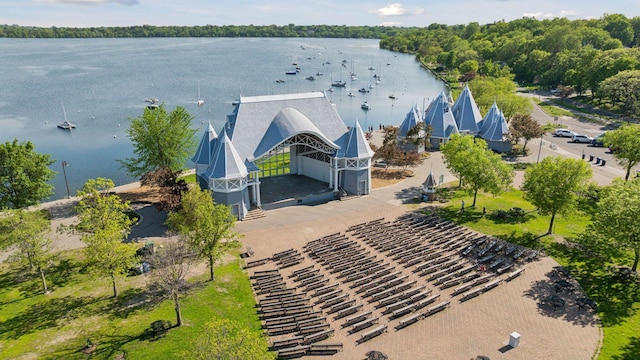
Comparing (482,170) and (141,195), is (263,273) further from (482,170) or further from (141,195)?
(482,170)

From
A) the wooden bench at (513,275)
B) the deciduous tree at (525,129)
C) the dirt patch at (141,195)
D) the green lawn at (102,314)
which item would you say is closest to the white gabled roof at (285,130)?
the dirt patch at (141,195)

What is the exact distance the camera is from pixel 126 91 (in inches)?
4584

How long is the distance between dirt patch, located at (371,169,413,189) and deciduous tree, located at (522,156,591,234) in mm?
18012

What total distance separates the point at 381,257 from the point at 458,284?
20.4ft

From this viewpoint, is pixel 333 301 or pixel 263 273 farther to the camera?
pixel 263 273

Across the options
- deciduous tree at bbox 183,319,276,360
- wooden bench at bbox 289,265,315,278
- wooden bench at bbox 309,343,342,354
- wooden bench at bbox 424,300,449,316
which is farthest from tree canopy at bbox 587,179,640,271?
deciduous tree at bbox 183,319,276,360

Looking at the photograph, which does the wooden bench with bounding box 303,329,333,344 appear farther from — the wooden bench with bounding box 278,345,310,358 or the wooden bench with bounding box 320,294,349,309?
the wooden bench with bounding box 320,294,349,309

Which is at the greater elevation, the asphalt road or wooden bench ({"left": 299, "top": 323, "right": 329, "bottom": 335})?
the asphalt road

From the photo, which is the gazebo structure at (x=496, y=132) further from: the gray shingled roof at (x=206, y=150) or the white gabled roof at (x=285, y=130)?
the gray shingled roof at (x=206, y=150)

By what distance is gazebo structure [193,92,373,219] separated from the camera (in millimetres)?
39250

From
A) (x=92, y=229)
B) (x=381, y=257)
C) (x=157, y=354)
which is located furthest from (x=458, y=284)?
(x=92, y=229)

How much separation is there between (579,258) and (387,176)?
2414 cm

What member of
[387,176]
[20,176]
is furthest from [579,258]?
[20,176]

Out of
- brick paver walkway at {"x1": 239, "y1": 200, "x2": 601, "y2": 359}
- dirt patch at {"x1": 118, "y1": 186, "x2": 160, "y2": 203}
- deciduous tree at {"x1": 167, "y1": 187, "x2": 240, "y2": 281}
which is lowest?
brick paver walkway at {"x1": 239, "y1": 200, "x2": 601, "y2": 359}
